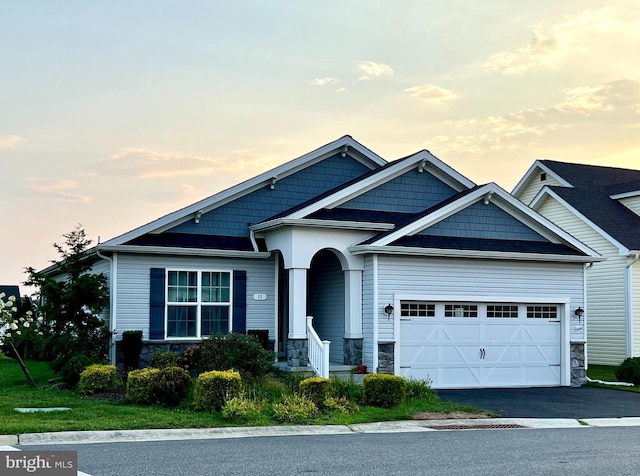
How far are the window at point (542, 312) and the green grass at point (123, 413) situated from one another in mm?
6234

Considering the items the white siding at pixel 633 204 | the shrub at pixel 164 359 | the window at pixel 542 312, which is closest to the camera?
the shrub at pixel 164 359

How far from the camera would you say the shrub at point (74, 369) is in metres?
18.2

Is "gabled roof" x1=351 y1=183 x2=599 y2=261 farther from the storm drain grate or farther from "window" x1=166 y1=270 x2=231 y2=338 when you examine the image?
the storm drain grate

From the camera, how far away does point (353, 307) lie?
20.8 metres

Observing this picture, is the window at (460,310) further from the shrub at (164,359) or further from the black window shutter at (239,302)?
the shrub at (164,359)

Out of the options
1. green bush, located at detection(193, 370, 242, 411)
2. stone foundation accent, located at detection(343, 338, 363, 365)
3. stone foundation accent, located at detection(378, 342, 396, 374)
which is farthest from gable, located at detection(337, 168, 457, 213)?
green bush, located at detection(193, 370, 242, 411)

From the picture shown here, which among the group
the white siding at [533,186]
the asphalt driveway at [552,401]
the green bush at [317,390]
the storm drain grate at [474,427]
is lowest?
the asphalt driveway at [552,401]

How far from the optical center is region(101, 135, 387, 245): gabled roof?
68.5 feet

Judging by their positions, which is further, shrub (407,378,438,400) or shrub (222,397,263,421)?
shrub (407,378,438,400)

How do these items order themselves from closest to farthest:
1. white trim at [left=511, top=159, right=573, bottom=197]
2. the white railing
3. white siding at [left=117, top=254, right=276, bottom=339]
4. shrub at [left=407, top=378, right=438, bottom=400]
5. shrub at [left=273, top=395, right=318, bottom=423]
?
shrub at [left=273, top=395, right=318, bottom=423], shrub at [left=407, top=378, right=438, bottom=400], the white railing, white siding at [left=117, top=254, right=276, bottom=339], white trim at [left=511, top=159, right=573, bottom=197]

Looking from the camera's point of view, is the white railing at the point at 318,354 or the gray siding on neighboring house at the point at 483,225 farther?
the gray siding on neighboring house at the point at 483,225

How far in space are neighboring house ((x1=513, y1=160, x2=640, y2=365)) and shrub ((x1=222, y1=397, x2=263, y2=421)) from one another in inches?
643

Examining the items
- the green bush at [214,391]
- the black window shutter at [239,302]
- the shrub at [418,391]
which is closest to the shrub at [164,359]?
the black window shutter at [239,302]

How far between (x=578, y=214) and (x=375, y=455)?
20.2 metres
